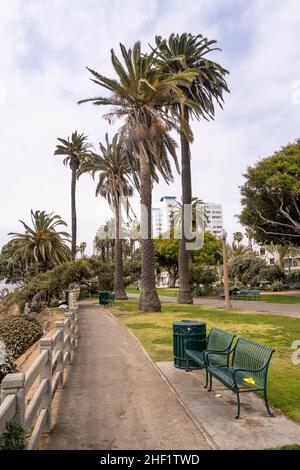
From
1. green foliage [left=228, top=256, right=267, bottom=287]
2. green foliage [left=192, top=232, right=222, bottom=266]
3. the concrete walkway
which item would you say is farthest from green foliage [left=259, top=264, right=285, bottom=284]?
the concrete walkway

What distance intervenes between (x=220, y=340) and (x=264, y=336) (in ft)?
19.1

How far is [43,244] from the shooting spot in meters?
38.5

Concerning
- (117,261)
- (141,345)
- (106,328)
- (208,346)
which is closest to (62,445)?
(208,346)

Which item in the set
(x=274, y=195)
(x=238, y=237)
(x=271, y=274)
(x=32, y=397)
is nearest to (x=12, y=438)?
(x=32, y=397)

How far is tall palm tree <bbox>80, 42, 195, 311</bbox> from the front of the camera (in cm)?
2178

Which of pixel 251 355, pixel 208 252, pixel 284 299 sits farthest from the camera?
pixel 208 252

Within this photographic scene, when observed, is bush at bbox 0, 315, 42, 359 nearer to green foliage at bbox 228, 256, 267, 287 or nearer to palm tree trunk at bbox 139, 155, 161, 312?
palm tree trunk at bbox 139, 155, 161, 312

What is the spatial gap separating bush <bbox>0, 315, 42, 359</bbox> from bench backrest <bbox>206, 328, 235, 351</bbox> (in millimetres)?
8684

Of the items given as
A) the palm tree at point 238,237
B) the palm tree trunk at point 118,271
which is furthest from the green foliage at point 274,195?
the palm tree at point 238,237

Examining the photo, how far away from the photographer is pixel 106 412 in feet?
19.6

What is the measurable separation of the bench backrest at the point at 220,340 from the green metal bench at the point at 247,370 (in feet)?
1.18

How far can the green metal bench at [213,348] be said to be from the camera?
7.27m

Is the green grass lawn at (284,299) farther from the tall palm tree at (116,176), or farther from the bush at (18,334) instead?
the bush at (18,334)

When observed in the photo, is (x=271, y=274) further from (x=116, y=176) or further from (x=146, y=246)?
(x=146, y=246)
